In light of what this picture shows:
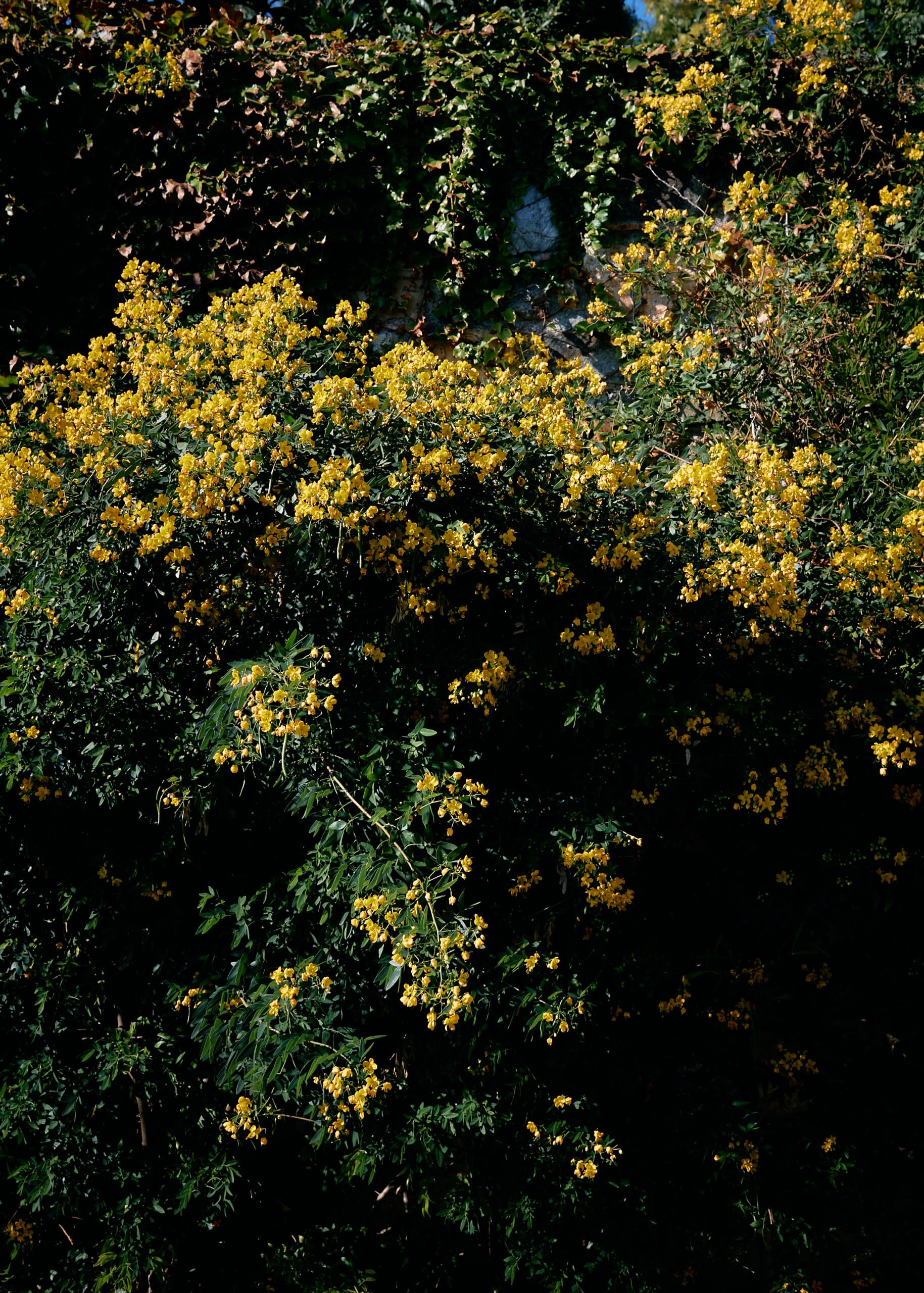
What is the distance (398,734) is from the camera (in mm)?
2520

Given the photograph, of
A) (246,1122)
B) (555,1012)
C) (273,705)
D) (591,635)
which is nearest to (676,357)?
(591,635)

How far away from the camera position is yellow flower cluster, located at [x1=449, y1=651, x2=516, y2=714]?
243 cm

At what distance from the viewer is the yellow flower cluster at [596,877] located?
2.36 metres

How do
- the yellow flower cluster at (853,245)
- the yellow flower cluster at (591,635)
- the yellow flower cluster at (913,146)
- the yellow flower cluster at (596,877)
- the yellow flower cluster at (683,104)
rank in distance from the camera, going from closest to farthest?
the yellow flower cluster at (596,877) < the yellow flower cluster at (591,635) < the yellow flower cluster at (853,245) < the yellow flower cluster at (913,146) < the yellow flower cluster at (683,104)

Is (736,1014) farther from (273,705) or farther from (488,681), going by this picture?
(273,705)

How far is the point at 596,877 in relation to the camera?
245cm

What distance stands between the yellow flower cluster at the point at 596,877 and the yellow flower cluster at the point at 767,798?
45 cm

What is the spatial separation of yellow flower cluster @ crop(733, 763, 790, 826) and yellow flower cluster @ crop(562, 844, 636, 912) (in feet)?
1.48

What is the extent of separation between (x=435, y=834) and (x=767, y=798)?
3.23 ft

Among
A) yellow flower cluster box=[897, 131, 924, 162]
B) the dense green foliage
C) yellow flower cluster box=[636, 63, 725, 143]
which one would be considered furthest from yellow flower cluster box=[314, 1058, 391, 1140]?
yellow flower cluster box=[897, 131, 924, 162]

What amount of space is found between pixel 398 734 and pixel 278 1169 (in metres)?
1.60

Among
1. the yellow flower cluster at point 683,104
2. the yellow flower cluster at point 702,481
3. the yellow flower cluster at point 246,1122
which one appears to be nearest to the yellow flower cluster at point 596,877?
the yellow flower cluster at point 246,1122

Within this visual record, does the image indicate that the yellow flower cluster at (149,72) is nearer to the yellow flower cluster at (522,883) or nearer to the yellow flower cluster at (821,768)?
the yellow flower cluster at (522,883)

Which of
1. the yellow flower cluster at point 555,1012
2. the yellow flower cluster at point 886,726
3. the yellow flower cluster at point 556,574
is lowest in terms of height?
the yellow flower cluster at point 555,1012
